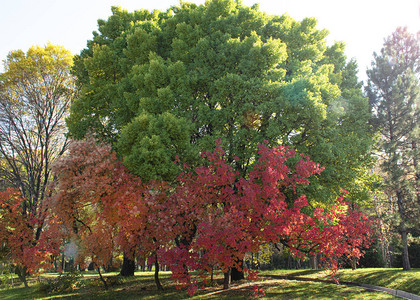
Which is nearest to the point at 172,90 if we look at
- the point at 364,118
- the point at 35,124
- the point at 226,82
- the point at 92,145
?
the point at 226,82

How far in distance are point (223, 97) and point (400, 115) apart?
13.9 metres

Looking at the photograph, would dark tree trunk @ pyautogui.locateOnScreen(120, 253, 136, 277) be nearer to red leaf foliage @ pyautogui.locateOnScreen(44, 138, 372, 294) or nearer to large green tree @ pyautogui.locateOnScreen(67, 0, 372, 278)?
red leaf foliage @ pyautogui.locateOnScreen(44, 138, 372, 294)

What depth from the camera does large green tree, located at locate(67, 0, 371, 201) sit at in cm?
1192

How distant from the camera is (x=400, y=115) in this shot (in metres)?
18.9

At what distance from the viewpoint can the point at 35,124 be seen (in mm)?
21922

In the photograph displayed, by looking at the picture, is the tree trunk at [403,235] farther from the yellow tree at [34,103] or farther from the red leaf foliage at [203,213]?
the yellow tree at [34,103]

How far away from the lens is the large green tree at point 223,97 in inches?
469

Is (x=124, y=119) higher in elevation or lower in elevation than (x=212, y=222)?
higher

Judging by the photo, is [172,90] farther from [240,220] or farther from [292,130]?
[240,220]

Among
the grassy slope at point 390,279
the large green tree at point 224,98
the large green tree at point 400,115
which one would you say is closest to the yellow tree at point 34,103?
the large green tree at point 224,98

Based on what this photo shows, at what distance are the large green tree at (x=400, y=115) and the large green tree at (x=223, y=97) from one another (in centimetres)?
393

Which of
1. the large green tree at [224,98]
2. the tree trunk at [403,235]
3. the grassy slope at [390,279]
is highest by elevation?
the large green tree at [224,98]

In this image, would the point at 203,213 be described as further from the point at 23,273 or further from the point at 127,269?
the point at 23,273

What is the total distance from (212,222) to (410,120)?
1697 cm
